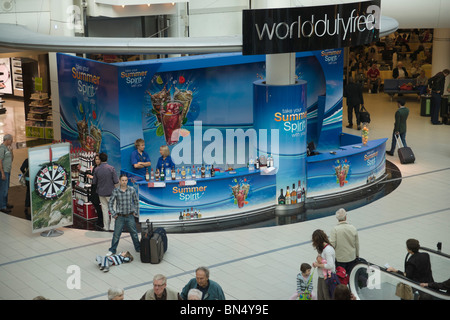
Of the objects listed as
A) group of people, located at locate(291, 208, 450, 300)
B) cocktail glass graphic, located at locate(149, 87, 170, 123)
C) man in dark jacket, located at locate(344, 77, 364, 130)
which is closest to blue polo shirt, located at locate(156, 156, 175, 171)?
cocktail glass graphic, located at locate(149, 87, 170, 123)

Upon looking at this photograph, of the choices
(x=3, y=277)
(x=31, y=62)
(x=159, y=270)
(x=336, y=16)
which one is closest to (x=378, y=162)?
(x=336, y=16)

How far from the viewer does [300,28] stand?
1169 cm

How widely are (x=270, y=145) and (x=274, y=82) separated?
1148 mm

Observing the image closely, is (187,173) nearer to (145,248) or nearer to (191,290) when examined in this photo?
(145,248)

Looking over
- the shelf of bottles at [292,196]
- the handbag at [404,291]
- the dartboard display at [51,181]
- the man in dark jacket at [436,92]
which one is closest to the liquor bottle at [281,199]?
the shelf of bottles at [292,196]

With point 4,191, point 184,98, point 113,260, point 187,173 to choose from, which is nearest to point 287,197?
point 187,173

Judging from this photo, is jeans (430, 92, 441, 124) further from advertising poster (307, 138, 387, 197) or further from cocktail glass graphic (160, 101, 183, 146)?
cocktail glass graphic (160, 101, 183, 146)

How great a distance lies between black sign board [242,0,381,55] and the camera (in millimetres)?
11453

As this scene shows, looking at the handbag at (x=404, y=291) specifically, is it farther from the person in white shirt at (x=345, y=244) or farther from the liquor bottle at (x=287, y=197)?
the liquor bottle at (x=287, y=197)

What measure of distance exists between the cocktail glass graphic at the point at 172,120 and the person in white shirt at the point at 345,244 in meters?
6.03

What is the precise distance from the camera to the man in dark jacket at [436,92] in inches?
816

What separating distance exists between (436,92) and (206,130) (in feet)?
29.1

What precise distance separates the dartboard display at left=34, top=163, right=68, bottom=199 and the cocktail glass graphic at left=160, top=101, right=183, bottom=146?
285 centimetres
